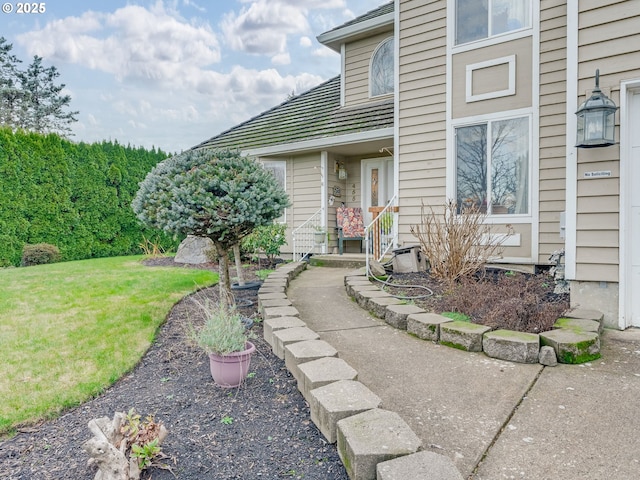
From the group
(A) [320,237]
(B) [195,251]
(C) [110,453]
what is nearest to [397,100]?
(A) [320,237]

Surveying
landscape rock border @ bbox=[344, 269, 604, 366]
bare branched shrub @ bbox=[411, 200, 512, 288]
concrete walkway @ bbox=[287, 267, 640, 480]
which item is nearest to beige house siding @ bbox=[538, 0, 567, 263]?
bare branched shrub @ bbox=[411, 200, 512, 288]

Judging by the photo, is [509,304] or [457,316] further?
[457,316]

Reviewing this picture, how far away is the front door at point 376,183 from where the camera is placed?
8648 mm

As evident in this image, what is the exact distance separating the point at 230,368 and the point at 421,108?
5355 mm

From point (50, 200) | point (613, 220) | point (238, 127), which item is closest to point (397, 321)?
point (613, 220)

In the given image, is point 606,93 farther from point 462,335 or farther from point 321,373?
point 321,373

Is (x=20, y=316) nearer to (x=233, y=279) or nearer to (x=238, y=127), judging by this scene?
(x=233, y=279)

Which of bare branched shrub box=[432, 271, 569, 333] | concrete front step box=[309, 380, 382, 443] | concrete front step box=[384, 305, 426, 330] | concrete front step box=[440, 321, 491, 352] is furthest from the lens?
concrete front step box=[384, 305, 426, 330]

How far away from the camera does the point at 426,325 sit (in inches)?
135

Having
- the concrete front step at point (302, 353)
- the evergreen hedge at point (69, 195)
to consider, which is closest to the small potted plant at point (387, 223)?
the concrete front step at point (302, 353)

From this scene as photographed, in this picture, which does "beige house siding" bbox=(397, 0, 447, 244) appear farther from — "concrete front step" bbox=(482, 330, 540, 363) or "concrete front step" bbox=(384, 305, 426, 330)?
"concrete front step" bbox=(482, 330, 540, 363)

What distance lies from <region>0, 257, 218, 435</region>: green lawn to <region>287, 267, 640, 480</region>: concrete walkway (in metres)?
1.83

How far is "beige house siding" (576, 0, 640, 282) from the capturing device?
11.8ft

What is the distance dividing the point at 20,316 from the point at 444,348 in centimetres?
437
